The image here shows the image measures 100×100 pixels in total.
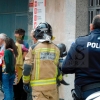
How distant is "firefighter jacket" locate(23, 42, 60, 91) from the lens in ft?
20.8

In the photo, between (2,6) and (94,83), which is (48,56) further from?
(2,6)

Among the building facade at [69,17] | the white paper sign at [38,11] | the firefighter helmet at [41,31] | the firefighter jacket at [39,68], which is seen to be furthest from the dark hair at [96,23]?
the white paper sign at [38,11]

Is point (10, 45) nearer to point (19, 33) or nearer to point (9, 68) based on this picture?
point (9, 68)

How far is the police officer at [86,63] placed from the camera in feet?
16.6

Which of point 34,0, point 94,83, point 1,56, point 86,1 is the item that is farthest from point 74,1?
point 94,83

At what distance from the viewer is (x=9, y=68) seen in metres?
8.57

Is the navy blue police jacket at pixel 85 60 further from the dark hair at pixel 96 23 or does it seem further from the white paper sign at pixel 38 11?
the white paper sign at pixel 38 11

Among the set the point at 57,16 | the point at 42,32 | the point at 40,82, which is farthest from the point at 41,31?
the point at 57,16

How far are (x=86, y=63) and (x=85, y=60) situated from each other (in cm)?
Result: 4

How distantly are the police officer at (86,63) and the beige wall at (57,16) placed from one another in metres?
4.49

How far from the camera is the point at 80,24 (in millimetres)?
9500

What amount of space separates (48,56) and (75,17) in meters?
3.18

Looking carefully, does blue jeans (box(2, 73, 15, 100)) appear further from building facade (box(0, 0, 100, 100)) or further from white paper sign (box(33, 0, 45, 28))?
white paper sign (box(33, 0, 45, 28))

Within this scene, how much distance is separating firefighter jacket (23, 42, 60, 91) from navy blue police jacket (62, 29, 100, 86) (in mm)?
1135
